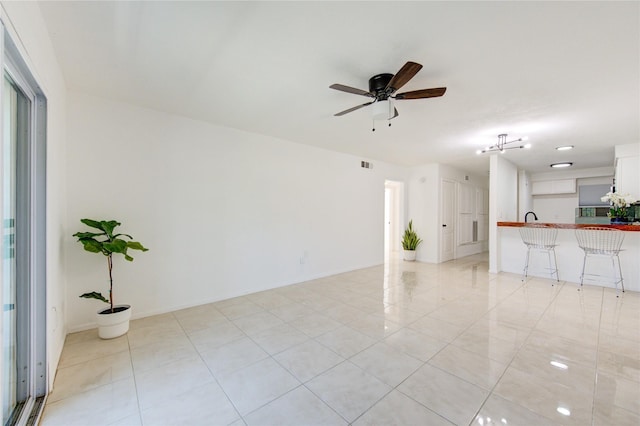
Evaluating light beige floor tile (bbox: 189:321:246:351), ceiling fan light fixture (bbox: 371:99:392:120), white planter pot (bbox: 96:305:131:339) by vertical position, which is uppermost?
ceiling fan light fixture (bbox: 371:99:392:120)

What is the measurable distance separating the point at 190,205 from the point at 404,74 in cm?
301

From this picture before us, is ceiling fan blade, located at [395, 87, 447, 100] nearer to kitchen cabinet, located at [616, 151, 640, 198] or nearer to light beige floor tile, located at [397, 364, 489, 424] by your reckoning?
light beige floor tile, located at [397, 364, 489, 424]

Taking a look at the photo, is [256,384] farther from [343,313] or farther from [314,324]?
[343,313]

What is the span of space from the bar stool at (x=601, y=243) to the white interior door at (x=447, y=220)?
2509 millimetres

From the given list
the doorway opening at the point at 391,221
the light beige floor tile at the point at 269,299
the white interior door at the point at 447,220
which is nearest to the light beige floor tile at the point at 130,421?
the light beige floor tile at the point at 269,299

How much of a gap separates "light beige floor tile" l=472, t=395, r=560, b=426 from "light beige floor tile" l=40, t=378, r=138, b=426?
7.30ft

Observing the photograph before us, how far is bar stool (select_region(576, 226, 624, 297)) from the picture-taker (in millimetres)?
4242

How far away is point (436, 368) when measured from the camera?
2.09 metres

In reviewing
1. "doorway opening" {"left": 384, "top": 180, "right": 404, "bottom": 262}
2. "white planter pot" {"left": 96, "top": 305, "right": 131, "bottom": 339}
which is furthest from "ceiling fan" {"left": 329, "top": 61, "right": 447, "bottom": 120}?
"doorway opening" {"left": 384, "top": 180, "right": 404, "bottom": 262}

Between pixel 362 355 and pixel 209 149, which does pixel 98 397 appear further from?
pixel 209 149

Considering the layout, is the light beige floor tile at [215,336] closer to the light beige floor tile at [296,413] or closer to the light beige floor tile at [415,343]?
the light beige floor tile at [296,413]

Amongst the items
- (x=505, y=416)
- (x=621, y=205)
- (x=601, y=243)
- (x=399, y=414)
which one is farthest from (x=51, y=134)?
(x=601, y=243)

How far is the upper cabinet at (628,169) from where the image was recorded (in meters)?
4.43

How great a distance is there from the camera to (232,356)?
229cm
